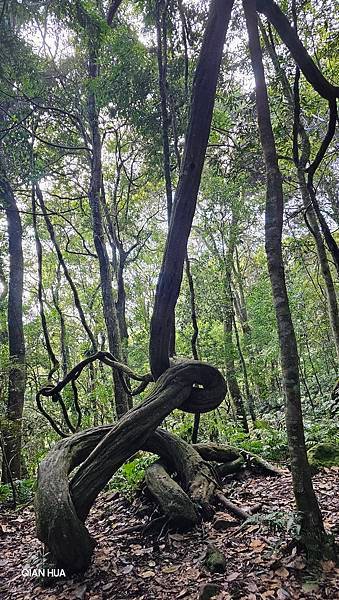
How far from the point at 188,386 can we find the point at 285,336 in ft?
4.52

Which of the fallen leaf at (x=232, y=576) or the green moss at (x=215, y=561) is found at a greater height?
the green moss at (x=215, y=561)

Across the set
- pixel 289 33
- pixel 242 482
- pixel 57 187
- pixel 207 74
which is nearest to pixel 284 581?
pixel 242 482

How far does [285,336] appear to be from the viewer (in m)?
2.92

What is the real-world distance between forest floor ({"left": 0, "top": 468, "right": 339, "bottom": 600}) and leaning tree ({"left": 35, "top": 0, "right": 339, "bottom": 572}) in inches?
7.5

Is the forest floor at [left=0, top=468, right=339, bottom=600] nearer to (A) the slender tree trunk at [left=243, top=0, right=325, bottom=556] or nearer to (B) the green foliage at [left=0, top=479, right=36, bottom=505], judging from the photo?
(A) the slender tree trunk at [left=243, top=0, right=325, bottom=556]

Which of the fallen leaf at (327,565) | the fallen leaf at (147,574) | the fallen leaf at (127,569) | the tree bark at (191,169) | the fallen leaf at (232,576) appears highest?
the tree bark at (191,169)

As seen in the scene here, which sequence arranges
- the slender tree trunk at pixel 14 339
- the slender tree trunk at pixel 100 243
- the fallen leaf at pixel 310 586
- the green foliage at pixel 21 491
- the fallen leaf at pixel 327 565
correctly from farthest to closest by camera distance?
the slender tree trunk at pixel 100 243 → the slender tree trunk at pixel 14 339 → the green foliage at pixel 21 491 → the fallen leaf at pixel 327 565 → the fallen leaf at pixel 310 586

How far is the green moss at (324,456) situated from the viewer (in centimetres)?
514

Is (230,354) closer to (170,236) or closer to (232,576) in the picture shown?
(170,236)

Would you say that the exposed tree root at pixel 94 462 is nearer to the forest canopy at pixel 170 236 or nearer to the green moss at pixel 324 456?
the forest canopy at pixel 170 236

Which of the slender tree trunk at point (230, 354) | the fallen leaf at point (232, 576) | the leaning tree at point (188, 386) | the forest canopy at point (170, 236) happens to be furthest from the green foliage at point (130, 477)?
the slender tree trunk at point (230, 354)

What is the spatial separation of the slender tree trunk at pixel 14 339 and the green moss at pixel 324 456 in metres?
4.64

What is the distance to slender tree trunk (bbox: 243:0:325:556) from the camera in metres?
2.70

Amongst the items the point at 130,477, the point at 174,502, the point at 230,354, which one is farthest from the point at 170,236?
the point at 230,354
